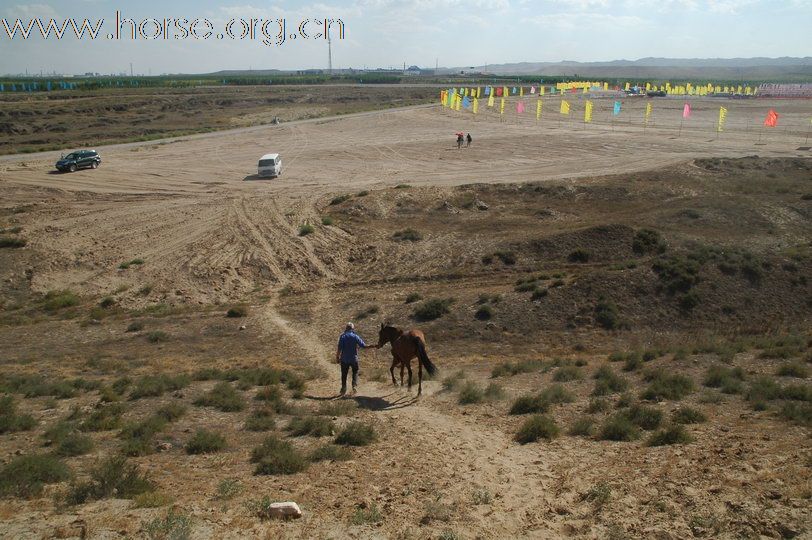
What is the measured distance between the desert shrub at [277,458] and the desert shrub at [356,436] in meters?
1.00

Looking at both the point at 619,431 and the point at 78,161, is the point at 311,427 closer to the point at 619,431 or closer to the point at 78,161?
the point at 619,431

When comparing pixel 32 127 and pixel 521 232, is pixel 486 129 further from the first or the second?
pixel 32 127

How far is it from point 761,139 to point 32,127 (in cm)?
8969

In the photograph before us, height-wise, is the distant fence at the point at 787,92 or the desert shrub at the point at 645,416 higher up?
the distant fence at the point at 787,92

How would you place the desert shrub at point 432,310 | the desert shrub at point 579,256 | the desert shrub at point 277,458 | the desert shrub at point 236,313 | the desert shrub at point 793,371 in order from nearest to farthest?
the desert shrub at point 277,458 → the desert shrub at point 793,371 → the desert shrub at point 432,310 → the desert shrub at point 236,313 → the desert shrub at point 579,256

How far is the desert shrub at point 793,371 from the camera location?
15.8 metres

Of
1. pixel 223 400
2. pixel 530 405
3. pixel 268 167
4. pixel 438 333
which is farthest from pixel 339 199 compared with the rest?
pixel 530 405

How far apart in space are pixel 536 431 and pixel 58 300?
915 inches

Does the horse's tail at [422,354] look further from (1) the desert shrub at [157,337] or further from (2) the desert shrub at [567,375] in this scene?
(1) the desert shrub at [157,337]

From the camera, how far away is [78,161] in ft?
175

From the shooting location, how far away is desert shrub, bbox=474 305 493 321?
23953 mm

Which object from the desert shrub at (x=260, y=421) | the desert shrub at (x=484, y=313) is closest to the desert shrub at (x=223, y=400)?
the desert shrub at (x=260, y=421)

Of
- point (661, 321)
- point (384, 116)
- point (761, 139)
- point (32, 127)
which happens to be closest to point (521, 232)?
point (661, 321)

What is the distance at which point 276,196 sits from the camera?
45.4 metres
